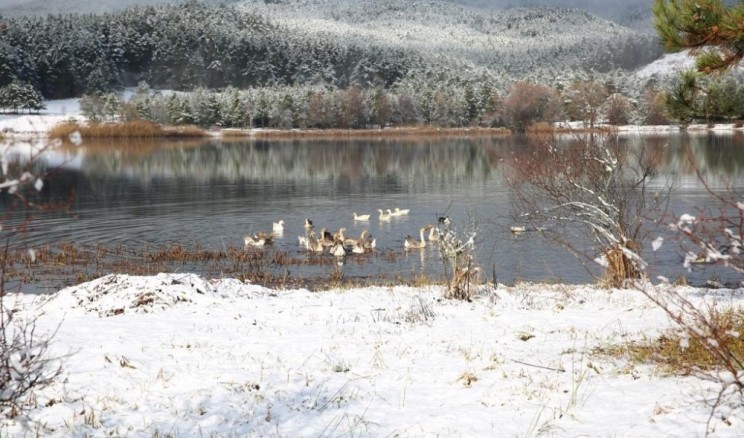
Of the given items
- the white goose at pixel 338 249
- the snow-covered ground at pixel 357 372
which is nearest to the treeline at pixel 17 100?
the white goose at pixel 338 249

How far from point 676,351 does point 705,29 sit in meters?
4.28

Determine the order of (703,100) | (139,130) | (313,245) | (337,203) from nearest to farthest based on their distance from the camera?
(703,100) → (313,245) → (337,203) → (139,130)

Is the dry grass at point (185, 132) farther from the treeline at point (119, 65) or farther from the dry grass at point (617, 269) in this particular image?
the dry grass at point (617, 269)

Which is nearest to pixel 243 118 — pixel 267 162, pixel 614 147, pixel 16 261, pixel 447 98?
pixel 447 98

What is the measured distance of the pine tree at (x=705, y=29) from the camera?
8633 millimetres

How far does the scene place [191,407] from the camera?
6.64 metres

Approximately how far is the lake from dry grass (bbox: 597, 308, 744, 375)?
593 cm

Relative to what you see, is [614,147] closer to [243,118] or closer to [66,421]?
[66,421]

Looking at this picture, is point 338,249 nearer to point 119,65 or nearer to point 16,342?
point 16,342

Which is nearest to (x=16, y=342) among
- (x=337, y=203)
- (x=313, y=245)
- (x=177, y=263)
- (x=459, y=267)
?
(x=459, y=267)

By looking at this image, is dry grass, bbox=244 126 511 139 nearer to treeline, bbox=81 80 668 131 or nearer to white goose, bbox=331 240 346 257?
treeline, bbox=81 80 668 131

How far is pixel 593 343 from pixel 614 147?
294 inches

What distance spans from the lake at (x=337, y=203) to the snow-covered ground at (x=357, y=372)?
2198 mm

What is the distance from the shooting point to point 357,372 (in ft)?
25.4
